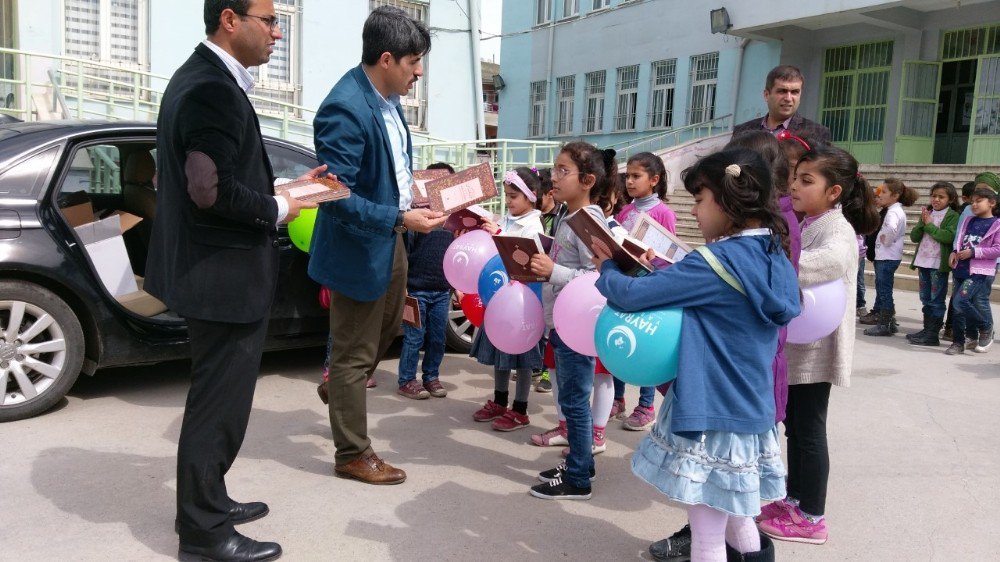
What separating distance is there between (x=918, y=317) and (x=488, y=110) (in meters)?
34.6

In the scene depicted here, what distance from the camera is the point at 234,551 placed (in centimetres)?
289

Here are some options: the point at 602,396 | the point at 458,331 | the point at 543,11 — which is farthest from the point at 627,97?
the point at 602,396

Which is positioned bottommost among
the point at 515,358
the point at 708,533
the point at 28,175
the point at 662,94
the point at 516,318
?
the point at 708,533

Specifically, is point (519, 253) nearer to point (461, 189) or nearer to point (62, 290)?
point (461, 189)

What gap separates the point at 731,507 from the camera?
7.86 ft

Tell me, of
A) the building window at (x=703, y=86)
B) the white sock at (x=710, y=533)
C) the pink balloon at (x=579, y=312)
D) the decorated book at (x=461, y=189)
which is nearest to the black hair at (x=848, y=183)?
the pink balloon at (x=579, y=312)

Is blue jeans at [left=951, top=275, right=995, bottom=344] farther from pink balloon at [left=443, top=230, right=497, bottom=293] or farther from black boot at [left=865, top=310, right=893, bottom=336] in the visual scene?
pink balloon at [left=443, top=230, right=497, bottom=293]

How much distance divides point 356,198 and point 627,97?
20.8 metres

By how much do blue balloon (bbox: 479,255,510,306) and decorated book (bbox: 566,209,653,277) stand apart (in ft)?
5.06

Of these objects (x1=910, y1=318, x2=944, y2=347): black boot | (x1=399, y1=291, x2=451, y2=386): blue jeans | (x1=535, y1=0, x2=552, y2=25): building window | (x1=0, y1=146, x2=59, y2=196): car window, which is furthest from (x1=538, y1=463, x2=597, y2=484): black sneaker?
Answer: (x1=535, y1=0, x2=552, y2=25): building window

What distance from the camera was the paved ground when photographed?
3143mm

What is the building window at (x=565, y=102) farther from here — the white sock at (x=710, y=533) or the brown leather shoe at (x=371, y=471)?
the white sock at (x=710, y=533)

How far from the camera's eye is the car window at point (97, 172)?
5070 mm

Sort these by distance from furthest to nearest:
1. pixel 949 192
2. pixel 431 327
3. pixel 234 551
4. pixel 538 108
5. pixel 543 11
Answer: pixel 538 108, pixel 543 11, pixel 949 192, pixel 431 327, pixel 234 551
